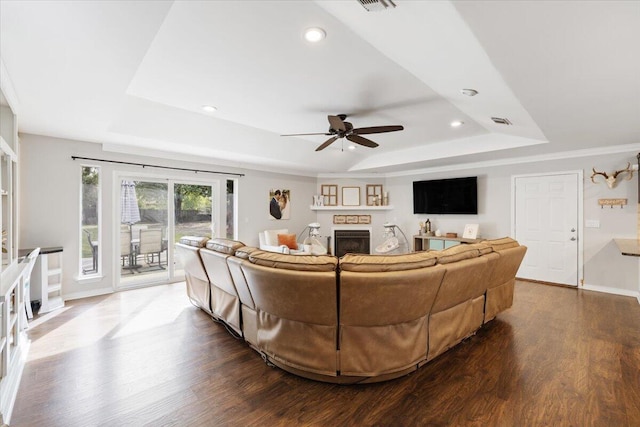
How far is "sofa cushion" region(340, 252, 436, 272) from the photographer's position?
1.98m

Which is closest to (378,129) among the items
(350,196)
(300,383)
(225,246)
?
(225,246)

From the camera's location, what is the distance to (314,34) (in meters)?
2.01

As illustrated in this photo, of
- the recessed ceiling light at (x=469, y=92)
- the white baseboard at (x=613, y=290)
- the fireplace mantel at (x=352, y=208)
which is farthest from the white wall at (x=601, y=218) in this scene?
the recessed ceiling light at (x=469, y=92)

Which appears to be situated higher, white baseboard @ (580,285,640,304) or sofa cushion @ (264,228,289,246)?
sofa cushion @ (264,228,289,246)

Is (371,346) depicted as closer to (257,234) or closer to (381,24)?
(381,24)

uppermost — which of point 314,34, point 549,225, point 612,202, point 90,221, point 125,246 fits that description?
point 314,34

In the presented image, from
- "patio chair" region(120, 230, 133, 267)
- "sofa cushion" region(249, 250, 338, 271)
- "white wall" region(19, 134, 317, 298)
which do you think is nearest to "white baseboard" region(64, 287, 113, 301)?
"white wall" region(19, 134, 317, 298)

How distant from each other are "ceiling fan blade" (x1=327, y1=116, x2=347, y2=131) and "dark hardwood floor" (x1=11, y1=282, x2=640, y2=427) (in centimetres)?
247

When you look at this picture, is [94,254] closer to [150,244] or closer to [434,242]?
[150,244]

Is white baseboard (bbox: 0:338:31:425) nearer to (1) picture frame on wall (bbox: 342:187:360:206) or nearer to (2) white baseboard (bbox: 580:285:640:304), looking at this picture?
(1) picture frame on wall (bbox: 342:187:360:206)

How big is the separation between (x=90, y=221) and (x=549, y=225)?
763 centimetres

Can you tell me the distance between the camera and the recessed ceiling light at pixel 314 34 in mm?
1965

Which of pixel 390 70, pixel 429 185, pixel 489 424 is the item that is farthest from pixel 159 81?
pixel 429 185

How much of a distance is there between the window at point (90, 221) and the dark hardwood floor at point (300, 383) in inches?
47.3
